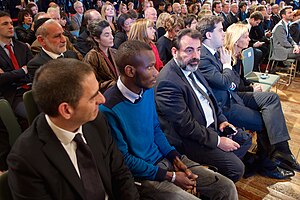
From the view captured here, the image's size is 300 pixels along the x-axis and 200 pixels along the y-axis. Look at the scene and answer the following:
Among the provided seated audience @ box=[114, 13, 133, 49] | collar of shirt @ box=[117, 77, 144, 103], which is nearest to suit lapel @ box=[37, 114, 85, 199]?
collar of shirt @ box=[117, 77, 144, 103]

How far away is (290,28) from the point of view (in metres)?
5.04

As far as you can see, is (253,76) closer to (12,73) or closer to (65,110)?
(12,73)

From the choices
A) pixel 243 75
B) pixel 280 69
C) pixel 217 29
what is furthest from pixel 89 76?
pixel 280 69

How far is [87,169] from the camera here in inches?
41.5

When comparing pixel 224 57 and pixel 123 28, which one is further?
pixel 123 28

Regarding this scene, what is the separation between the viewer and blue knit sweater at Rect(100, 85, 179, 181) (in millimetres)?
A: 1385

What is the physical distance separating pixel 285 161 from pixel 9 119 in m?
2.17

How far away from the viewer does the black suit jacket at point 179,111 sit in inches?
69.9

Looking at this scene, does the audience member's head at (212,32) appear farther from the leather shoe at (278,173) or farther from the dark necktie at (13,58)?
the dark necktie at (13,58)

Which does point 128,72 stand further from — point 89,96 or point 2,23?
point 2,23

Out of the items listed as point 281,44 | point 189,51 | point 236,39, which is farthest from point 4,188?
point 281,44

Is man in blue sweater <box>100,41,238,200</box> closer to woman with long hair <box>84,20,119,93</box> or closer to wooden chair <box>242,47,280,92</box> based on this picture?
woman with long hair <box>84,20,119,93</box>

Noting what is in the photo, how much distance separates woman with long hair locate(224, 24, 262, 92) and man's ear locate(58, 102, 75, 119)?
1937 millimetres

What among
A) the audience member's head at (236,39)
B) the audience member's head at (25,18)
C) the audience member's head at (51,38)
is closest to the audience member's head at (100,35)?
the audience member's head at (51,38)
